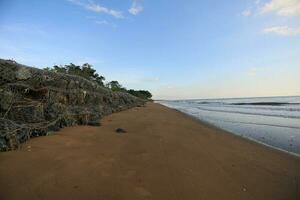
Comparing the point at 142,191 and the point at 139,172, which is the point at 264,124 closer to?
the point at 139,172

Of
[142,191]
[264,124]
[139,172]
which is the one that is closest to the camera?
[142,191]

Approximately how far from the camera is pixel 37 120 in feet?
18.4

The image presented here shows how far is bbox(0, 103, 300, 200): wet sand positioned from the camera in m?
2.89

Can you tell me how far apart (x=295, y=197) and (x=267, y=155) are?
2.31 metres

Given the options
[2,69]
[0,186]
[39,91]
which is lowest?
[0,186]

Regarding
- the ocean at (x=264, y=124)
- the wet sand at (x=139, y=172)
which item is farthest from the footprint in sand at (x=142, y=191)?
the ocean at (x=264, y=124)

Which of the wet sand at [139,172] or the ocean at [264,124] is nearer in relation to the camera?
the wet sand at [139,172]

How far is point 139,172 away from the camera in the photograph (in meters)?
3.54

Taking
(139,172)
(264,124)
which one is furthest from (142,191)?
(264,124)

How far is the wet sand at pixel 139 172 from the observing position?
289 cm

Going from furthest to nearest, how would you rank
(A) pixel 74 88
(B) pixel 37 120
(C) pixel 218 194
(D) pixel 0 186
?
(A) pixel 74 88, (B) pixel 37 120, (C) pixel 218 194, (D) pixel 0 186

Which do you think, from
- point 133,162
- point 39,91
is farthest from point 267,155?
point 39,91

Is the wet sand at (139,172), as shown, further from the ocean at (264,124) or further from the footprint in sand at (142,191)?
the ocean at (264,124)

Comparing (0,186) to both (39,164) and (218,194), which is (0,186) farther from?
(218,194)
